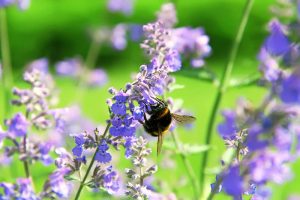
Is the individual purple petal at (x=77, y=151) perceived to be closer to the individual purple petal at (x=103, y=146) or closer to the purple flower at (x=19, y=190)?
the individual purple petal at (x=103, y=146)

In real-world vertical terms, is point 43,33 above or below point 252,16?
below

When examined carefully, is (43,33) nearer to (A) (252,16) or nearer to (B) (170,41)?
(A) (252,16)

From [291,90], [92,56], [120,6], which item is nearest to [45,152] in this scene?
[291,90]

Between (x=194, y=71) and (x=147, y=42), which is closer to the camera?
(x=147, y=42)

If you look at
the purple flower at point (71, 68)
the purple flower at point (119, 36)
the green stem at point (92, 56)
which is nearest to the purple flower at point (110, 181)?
the purple flower at point (119, 36)

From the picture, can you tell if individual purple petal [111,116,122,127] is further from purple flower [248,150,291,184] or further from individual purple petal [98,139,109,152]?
purple flower [248,150,291,184]

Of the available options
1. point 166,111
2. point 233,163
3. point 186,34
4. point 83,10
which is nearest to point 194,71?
point 186,34

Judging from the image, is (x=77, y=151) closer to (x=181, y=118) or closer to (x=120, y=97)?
(x=120, y=97)
